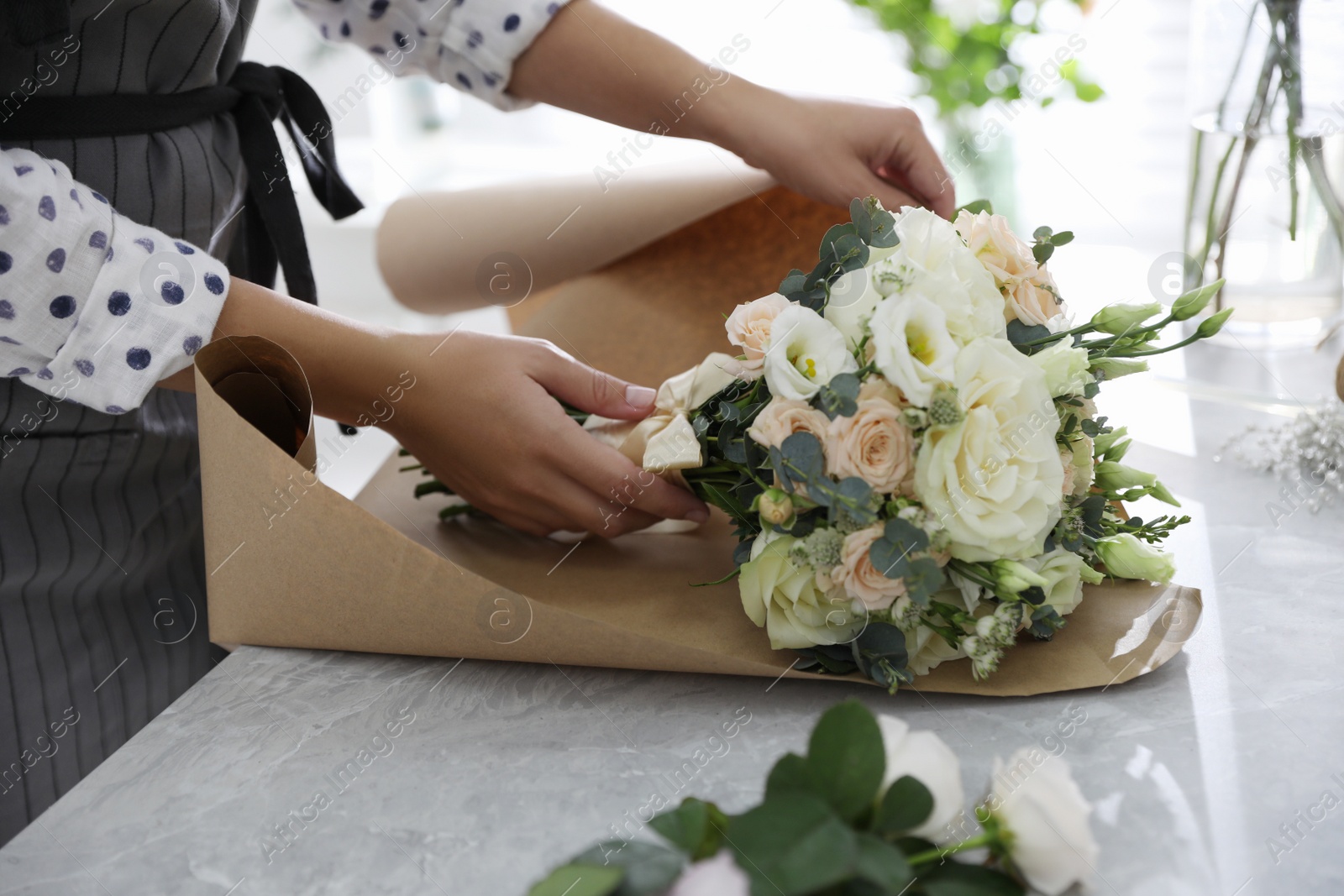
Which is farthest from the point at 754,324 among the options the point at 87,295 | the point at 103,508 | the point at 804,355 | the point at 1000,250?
the point at 103,508

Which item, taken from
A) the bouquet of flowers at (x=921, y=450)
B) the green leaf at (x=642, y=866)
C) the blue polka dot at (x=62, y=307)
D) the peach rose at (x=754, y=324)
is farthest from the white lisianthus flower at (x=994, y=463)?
the blue polka dot at (x=62, y=307)

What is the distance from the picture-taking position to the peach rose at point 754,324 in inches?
21.3

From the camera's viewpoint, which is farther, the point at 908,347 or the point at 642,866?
the point at 908,347

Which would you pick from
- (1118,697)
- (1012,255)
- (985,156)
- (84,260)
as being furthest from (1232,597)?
(985,156)

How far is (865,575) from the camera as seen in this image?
0.49 meters

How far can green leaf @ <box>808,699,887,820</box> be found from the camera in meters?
0.33

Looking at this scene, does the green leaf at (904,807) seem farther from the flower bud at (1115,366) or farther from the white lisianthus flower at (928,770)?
the flower bud at (1115,366)

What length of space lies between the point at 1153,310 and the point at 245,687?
22.0 inches

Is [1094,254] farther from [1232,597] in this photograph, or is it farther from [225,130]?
[225,130]

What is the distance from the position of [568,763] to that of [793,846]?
20cm

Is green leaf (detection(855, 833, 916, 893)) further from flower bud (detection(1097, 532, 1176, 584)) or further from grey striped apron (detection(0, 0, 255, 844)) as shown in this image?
grey striped apron (detection(0, 0, 255, 844))

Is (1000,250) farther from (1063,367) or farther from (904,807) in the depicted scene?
(904,807)

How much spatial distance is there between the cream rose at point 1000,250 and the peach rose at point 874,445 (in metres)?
0.12

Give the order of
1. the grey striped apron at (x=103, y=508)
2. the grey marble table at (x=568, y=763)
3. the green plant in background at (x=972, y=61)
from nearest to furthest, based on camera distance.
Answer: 1. the grey marble table at (x=568, y=763)
2. the grey striped apron at (x=103, y=508)
3. the green plant in background at (x=972, y=61)
